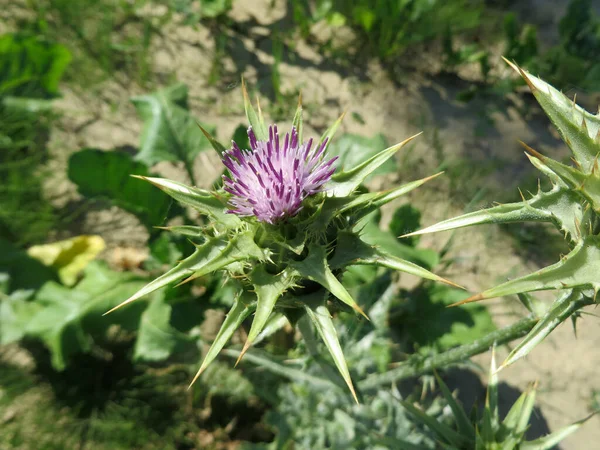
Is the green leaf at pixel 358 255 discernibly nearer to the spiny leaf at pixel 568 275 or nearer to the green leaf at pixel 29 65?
the spiny leaf at pixel 568 275

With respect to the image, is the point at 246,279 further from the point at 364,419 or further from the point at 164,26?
the point at 164,26

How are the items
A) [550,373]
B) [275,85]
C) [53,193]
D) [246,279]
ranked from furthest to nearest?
[275,85] < [53,193] < [550,373] < [246,279]

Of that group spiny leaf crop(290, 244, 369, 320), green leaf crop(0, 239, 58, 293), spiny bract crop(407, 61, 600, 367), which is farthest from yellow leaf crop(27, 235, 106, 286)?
spiny bract crop(407, 61, 600, 367)

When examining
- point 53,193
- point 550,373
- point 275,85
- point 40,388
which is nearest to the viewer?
point 40,388

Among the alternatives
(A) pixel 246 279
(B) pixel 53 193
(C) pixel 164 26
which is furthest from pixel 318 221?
(C) pixel 164 26

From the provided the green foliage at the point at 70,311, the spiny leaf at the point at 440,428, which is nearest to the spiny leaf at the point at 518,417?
the spiny leaf at the point at 440,428

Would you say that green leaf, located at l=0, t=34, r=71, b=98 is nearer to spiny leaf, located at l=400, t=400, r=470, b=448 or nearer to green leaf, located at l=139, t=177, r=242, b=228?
green leaf, located at l=139, t=177, r=242, b=228

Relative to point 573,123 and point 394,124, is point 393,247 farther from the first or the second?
point 394,124
